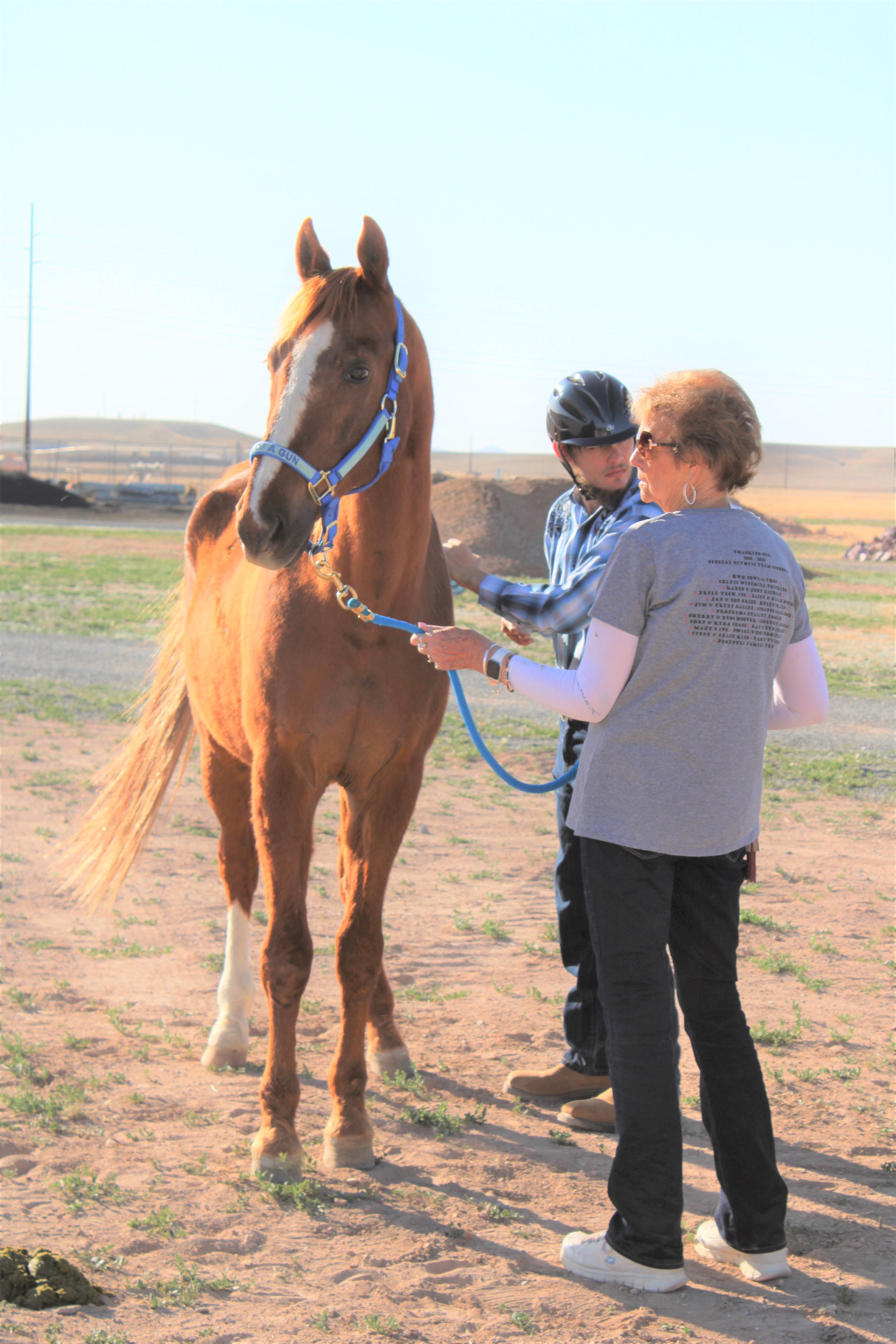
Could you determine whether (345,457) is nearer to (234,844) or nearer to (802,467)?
(234,844)

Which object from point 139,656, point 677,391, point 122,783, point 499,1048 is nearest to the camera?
point 677,391

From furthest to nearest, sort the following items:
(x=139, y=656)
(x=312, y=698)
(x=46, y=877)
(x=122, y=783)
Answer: (x=139, y=656)
(x=46, y=877)
(x=122, y=783)
(x=312, y=698)

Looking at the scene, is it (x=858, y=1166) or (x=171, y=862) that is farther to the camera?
(x=171, y=862)

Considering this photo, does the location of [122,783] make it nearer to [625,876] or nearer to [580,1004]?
[580,1004]

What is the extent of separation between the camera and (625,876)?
262 centimetres

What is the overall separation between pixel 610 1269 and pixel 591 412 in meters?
2.29

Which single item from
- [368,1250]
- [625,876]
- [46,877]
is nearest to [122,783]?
[46,877]

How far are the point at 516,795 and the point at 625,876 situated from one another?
5.18 m

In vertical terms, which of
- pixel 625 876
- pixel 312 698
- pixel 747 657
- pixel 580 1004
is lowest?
pixel 580 1004

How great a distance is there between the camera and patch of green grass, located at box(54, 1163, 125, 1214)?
3.05 m

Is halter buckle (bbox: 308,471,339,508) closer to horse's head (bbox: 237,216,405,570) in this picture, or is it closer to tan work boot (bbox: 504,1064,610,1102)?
horse's head (bbox: 237,216,405,570)

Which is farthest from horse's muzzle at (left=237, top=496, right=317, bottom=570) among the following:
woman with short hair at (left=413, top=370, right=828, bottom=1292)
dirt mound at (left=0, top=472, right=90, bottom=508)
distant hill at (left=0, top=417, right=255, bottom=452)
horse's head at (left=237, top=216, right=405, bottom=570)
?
distant hill at (left=0, top=417, right=255, bottom=452)

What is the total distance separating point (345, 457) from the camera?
2.99 metres

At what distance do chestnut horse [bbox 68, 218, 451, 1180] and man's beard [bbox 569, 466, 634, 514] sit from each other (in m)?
0.46
